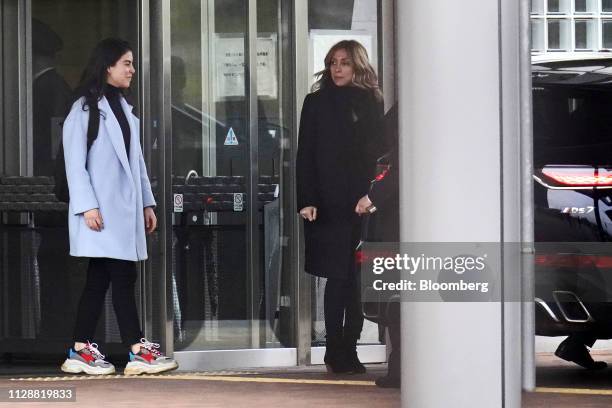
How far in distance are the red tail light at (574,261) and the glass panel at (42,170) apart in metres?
2.55

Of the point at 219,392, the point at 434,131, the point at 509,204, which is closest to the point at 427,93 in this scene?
the point at 434,131

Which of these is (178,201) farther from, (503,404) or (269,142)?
(503,404)

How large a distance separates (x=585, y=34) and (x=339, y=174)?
3.69 m

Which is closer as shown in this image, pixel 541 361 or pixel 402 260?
pixel 402 260

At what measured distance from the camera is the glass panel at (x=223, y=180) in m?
8.06

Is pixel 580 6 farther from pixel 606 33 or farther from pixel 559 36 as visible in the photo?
pixel 559 36

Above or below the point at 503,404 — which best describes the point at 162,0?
above

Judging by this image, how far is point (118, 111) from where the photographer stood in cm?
737

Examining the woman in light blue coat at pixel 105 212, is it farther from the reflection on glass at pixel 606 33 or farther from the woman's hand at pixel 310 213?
the reflection on glass at pixel 606 33

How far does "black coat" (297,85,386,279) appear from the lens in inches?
295

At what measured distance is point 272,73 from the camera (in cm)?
818

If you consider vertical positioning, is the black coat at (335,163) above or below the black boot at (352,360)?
above

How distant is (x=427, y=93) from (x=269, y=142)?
9.69 ft

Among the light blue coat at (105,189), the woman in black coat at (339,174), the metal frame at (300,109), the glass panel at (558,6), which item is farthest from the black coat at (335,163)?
the glass panel at (558,6)
